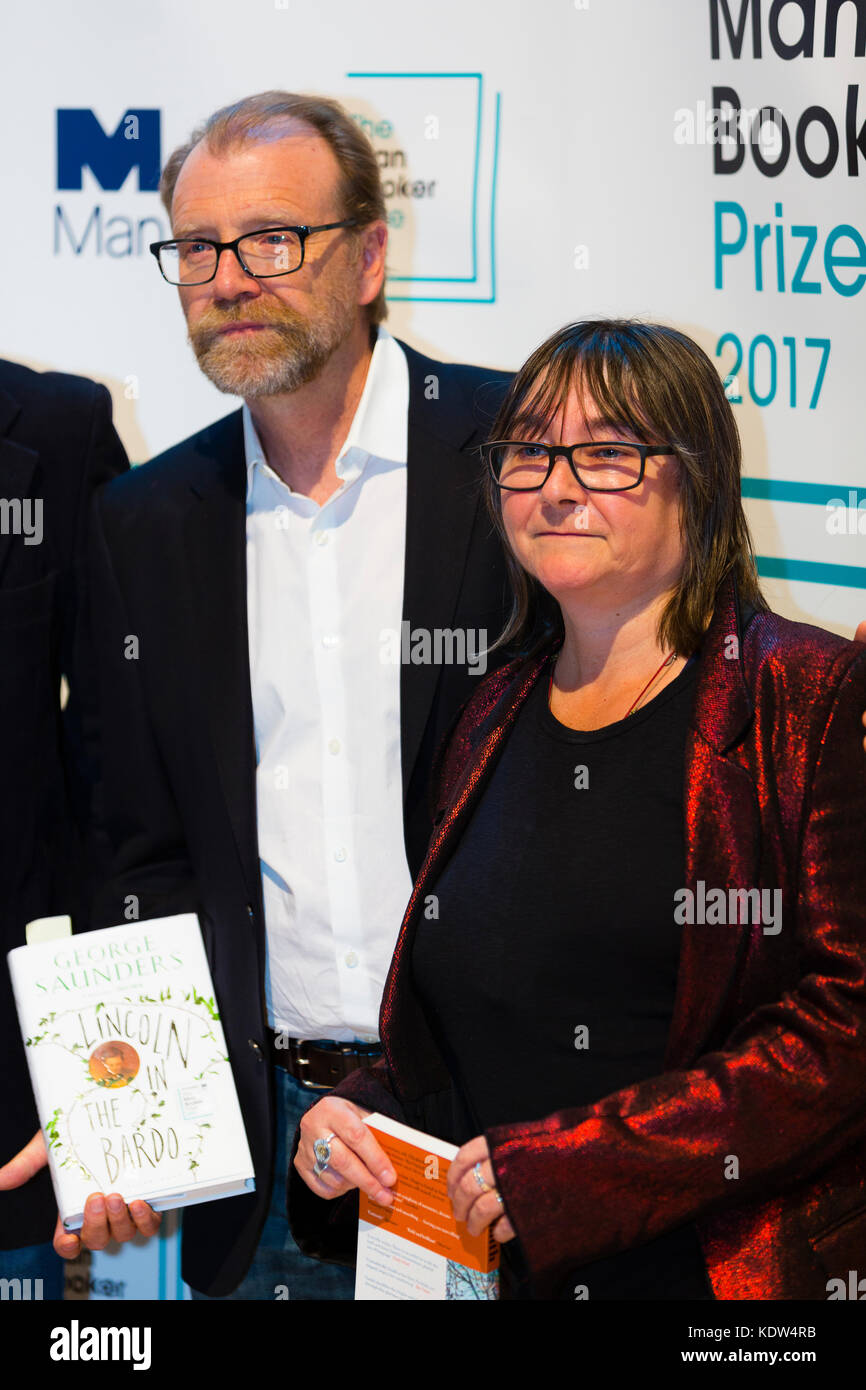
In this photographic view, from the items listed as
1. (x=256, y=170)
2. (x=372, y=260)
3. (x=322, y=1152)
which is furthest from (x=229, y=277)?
(x=322, y=1152)

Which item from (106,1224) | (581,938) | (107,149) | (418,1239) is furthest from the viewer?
(107,149)

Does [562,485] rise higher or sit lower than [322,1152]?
higher

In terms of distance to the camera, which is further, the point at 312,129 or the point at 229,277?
the point at 312,129

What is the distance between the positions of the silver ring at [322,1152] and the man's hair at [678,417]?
93 cm

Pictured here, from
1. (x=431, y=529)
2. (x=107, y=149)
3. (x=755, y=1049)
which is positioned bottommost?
(x=755, y=1049)

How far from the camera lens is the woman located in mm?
1733

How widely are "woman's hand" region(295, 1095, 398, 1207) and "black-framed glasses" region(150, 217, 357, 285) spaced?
4.78 ft

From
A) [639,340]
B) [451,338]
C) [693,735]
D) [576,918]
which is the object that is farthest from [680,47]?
[576,918]

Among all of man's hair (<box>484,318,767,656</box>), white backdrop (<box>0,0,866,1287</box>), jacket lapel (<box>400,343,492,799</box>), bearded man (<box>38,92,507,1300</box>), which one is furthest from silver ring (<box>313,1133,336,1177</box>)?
white backdrop (<box>0,0,866,1287</box>)

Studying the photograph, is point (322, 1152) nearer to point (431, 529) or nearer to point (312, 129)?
point (431, 529)

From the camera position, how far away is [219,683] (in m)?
2.49

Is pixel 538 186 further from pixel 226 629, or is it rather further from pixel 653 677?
pixel 653 677

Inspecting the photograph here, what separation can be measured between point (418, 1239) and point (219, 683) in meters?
1.03

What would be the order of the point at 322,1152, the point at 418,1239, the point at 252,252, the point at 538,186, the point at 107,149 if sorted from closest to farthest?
1. the point at 418,1239
2. the point at 322,1152
3. the point at 252,252
4. the point at 538,186
5. the point at 107,149
